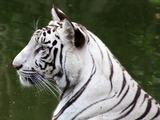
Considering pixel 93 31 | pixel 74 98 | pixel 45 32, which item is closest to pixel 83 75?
pixel 74 98

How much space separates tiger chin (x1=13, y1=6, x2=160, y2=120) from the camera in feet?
10.6

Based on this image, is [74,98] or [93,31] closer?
[74,98]

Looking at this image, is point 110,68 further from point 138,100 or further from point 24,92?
point 24,92

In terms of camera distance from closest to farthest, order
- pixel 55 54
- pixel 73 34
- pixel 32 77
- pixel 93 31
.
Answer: pixel 73 34
pixel 55 54
pixel 32 77
pixel 93 31

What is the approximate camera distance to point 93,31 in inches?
358

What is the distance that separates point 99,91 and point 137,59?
15.5 feet

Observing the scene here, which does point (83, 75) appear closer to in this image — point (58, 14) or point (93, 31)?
point (58, 14)

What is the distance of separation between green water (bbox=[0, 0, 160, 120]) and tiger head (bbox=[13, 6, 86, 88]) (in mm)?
2402

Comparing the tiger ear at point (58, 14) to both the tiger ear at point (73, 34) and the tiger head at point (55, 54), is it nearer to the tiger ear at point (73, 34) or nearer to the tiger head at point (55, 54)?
the tiger head at point (55, 54)

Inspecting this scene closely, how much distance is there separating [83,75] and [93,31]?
19.3 feet

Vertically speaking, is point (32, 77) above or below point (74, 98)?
above

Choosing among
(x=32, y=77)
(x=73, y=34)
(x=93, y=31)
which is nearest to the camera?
(x=73, y=34)

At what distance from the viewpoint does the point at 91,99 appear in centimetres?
326

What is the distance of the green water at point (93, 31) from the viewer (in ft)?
20.0
